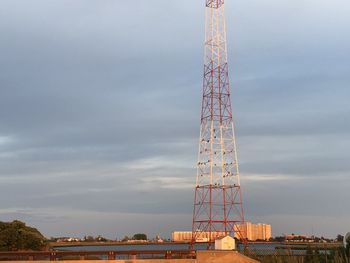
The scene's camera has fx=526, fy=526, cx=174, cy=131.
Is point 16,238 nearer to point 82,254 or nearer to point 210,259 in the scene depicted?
point 82,254

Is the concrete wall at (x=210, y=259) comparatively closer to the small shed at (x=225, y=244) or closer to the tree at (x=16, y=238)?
the small shed at (x=225, y=244)

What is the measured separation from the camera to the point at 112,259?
4041 centimetres

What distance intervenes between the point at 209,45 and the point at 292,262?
5332cm

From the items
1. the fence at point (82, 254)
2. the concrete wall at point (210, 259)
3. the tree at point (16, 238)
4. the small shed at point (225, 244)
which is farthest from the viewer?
the tree at point (16, 238)

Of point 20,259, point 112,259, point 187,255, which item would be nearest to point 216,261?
point 187,255

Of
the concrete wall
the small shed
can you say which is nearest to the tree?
the small shed

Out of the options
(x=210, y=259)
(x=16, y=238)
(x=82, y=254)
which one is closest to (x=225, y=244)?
(x=210, y=259)

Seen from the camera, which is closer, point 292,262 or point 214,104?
point 292,262

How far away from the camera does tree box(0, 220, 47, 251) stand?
69.9m

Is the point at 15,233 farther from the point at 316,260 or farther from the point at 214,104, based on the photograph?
the point at 316,260

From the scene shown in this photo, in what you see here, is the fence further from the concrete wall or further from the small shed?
the small shed

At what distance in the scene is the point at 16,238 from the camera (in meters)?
70.8

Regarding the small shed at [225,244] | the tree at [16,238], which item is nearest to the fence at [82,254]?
the small shed at [225,244]

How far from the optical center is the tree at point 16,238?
69925mm
